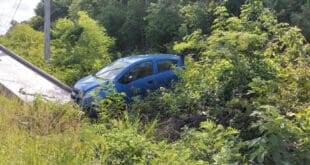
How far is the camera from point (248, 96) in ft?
22.6

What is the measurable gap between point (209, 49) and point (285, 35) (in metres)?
1.48

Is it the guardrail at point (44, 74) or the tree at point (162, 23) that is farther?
the tree at point (162, 23)

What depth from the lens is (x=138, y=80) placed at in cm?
952

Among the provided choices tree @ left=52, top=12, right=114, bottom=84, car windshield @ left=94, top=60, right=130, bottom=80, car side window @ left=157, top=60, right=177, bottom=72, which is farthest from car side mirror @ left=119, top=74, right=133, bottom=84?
tree @ left=52, top=12, right=114, bottom=84

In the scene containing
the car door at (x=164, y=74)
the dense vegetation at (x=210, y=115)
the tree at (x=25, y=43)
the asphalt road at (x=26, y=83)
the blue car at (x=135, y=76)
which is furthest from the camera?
the tree at (x=25, y=43)

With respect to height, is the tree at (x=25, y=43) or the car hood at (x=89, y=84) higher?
the tree at (x=25, y=43)

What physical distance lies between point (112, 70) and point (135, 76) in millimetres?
692

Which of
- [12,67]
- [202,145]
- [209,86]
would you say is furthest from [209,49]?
[12,67]

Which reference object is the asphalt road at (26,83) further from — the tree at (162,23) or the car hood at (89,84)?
the tree at (162,23)

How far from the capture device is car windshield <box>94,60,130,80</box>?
9.51 meters

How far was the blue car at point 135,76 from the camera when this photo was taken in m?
9.20

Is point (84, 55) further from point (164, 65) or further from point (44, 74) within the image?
point (164, 65)

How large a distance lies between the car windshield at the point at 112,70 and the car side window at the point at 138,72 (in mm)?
235

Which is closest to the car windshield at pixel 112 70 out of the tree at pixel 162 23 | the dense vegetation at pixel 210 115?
the dense vegetation at pixel 210 115
